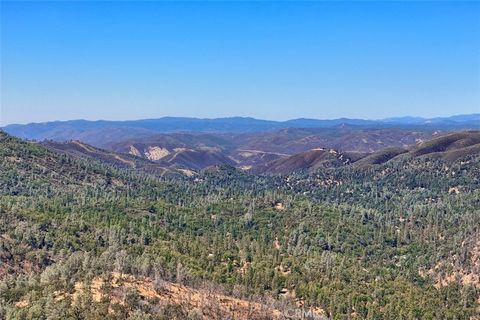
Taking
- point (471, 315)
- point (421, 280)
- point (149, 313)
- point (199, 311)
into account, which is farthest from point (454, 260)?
point (149, 313)

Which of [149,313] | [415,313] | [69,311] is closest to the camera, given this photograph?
[69,311]

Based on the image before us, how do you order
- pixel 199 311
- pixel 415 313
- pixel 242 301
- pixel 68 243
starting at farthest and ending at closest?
pixel 68 243 < pixel 415 313 < pixel 242 301 < pixel 199 311

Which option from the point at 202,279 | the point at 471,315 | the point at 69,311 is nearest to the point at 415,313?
the point at 471,315

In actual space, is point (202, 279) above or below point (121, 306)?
below

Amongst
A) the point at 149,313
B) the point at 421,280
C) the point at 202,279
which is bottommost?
the point at 421,280

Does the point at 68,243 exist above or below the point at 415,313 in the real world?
above

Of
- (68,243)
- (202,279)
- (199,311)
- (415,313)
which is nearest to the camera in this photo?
(199,311)

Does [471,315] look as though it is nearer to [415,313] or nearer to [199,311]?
[415,313]

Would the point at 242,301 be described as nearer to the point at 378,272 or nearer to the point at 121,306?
the point at 121,306

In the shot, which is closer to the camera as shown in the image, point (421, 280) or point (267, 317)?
point (267, 317)
